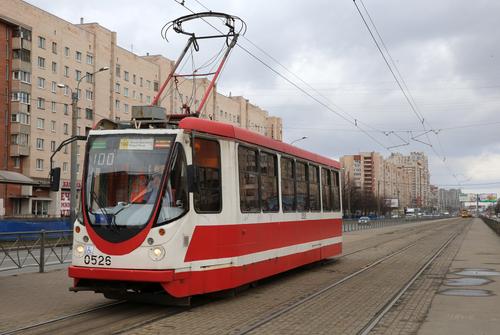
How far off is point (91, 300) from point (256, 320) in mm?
3375

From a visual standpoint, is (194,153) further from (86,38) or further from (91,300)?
(86,38)

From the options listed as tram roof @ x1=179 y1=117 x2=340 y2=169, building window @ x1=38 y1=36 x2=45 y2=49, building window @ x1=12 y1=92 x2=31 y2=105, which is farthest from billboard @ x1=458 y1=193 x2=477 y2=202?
tram roof @ x1=179 y1=117 x2=340 y2=169

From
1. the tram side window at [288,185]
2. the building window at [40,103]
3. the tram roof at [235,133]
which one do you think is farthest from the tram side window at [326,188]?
the building window at [40,103]

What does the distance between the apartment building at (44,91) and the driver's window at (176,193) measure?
1655 inches

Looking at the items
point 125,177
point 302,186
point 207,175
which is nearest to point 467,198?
point 302,186

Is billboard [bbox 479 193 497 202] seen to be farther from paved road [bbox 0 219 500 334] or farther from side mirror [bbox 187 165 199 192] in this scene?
side mirror [bbox 187 165 199 192]

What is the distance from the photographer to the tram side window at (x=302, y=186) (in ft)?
43.1

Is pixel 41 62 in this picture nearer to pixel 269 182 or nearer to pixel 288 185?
pixel 288 185

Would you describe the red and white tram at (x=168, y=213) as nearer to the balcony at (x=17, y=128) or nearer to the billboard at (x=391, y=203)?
the balcony at (x=17, y=128)

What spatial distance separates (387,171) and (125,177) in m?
101

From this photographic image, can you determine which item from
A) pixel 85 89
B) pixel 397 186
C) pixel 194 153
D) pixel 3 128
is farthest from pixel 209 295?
pixel 397 186

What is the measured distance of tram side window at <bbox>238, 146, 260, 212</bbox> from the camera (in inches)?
395

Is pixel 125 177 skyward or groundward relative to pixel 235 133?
groundward

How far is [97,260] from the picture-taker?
839cm
